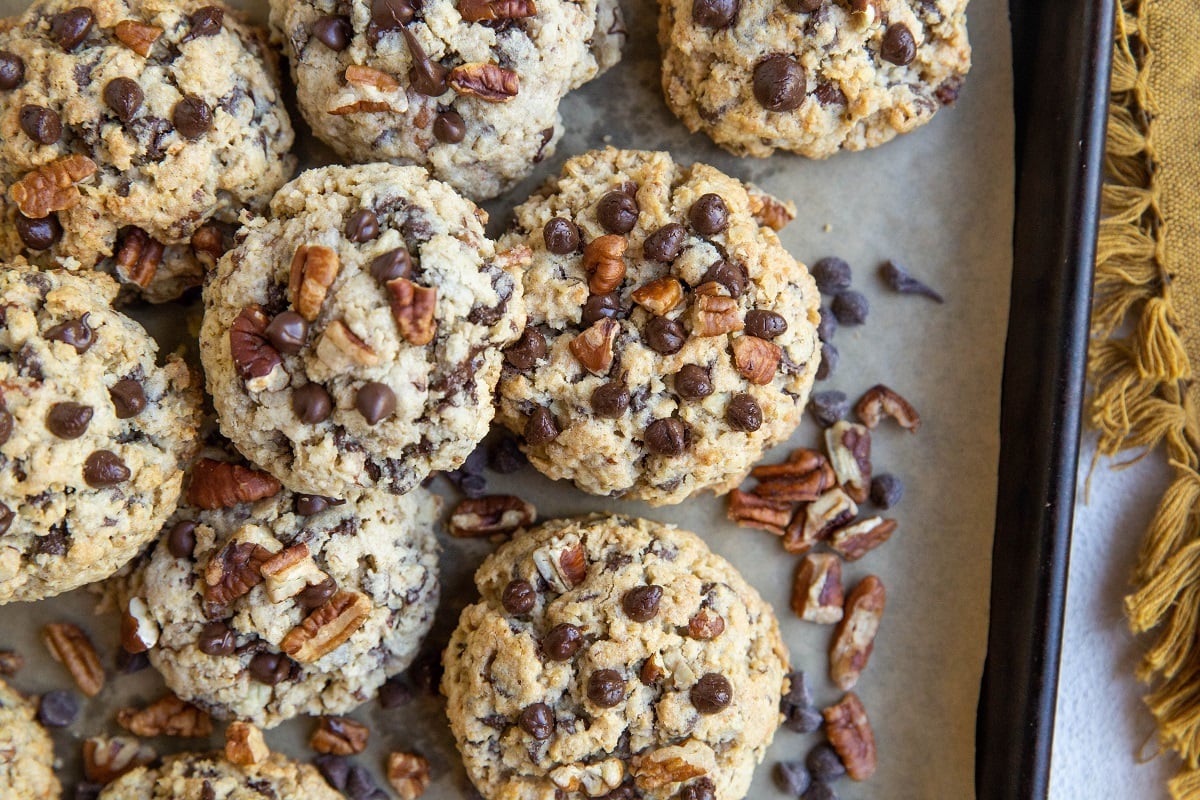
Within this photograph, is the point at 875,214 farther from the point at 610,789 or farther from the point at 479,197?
the point at 610,789

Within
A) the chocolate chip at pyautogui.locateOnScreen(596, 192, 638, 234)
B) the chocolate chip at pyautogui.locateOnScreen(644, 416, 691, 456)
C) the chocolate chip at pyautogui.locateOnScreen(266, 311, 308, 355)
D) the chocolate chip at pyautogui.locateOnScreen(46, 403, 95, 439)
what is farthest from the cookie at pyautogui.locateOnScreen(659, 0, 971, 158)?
the chocolate chip at pyautogui.locateOnScreen(46, 403, 95, 439)

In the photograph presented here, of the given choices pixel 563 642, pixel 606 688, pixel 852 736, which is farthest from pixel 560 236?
pixel 852 736

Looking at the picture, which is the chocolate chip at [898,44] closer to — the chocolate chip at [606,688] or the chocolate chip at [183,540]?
the chocolate chip at [606,688]

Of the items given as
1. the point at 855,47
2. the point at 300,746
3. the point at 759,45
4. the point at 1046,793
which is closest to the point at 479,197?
the point at 759,45

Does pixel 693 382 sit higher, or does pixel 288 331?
pixel 288 331

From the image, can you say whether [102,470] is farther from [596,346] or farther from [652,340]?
[652,340]
